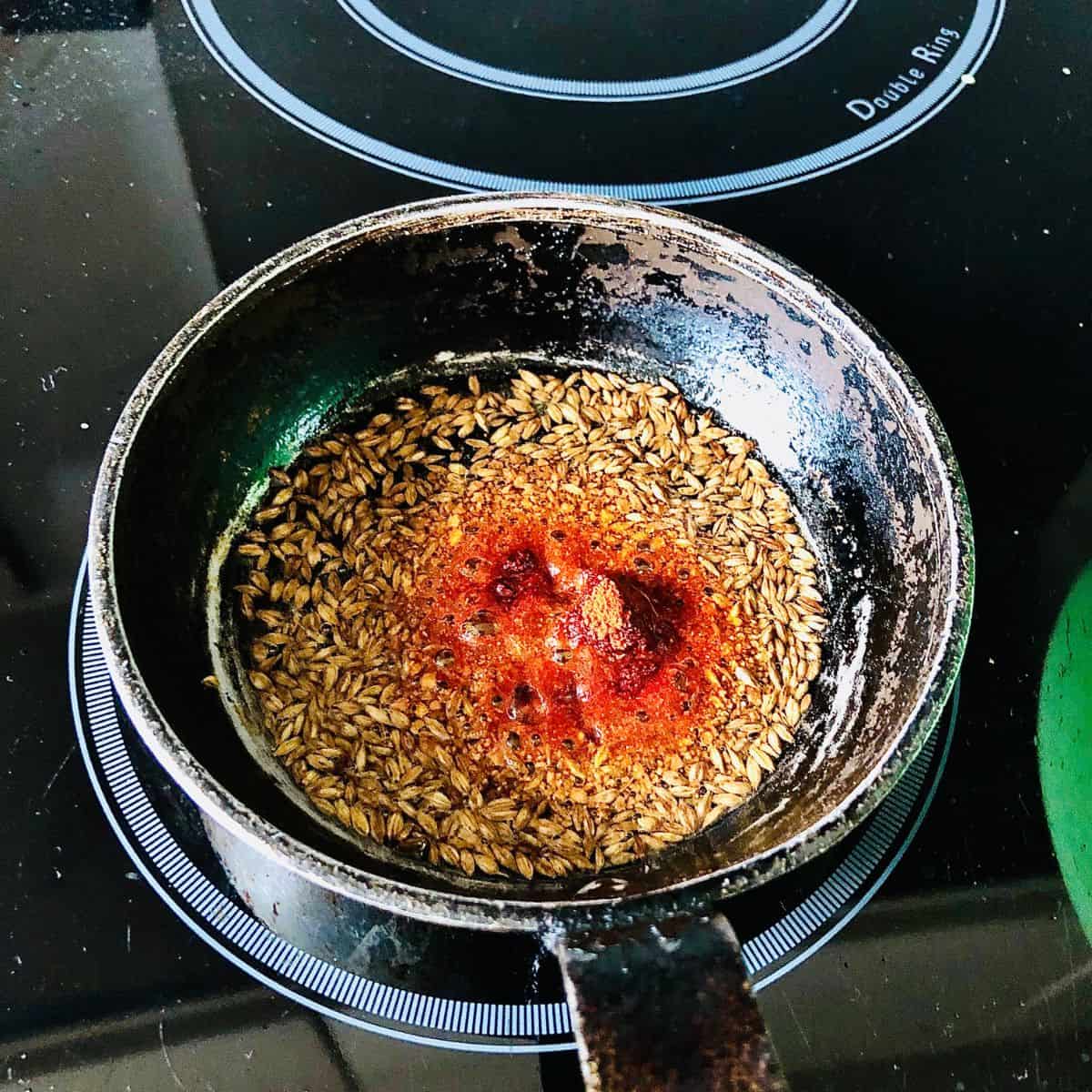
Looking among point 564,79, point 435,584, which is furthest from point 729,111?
point 435,584

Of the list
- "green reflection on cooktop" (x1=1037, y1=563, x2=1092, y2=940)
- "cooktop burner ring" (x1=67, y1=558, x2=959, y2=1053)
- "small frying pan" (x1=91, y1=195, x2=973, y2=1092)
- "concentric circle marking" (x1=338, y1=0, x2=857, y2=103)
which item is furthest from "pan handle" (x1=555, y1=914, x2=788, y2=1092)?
"concentric circle marking" (x1=338, y1=0, x2=857, y2=103)

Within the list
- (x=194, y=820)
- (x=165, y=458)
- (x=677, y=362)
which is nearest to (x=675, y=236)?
(x=677, y=362)

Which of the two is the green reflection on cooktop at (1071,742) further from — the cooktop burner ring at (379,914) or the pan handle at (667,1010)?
the pan handle at (667,1010)

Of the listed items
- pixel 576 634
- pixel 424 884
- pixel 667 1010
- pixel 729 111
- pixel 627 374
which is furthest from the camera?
pixel 729 111

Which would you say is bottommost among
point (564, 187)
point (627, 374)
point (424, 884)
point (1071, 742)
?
point (1071, 742)

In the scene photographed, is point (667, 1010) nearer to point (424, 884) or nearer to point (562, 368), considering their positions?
point (424, 884)

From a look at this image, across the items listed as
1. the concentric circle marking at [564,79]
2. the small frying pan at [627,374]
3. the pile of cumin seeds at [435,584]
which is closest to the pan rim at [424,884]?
the small frying pan at [627,374]

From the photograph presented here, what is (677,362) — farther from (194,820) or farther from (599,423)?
(194,820)
